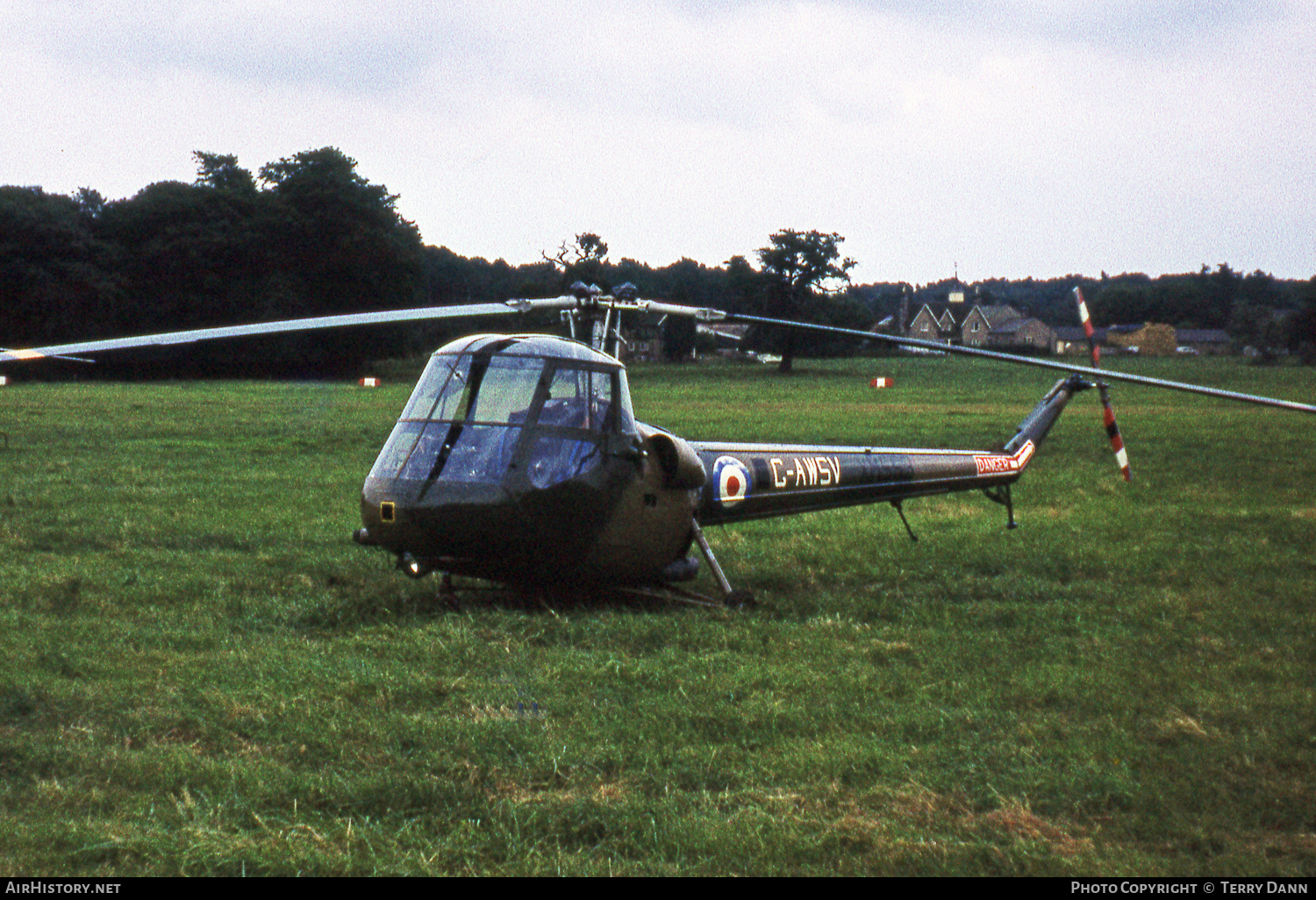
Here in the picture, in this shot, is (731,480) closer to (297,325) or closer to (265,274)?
(297,325)

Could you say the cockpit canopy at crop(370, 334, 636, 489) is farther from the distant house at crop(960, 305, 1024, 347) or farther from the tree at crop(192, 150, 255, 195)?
the tree at crop(192, 150, 255, 195)

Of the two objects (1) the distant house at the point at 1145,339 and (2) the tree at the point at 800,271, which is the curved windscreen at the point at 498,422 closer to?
(2) the tree at the point at 800,271

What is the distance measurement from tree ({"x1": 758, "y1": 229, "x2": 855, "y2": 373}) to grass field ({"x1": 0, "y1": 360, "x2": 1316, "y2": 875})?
64.6 metres

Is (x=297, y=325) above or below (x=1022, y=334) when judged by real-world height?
above

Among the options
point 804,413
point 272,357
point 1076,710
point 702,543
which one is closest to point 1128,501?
point 702,543

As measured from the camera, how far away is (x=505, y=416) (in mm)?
9133

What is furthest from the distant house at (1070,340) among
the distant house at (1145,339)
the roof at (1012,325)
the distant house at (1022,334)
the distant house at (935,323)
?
the distant house at (935,323)

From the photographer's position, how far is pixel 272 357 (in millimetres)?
64250

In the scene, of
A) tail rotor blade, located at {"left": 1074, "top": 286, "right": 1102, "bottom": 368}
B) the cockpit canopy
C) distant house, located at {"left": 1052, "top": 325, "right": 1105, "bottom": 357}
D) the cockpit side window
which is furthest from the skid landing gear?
distant house, located at {"left": 1052, "top": 325, "right": 1105, "bottom": 357}

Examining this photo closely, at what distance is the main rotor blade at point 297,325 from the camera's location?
23.9ft

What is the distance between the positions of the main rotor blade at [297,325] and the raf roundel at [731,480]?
1.98 meters

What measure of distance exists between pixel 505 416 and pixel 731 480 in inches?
99.5

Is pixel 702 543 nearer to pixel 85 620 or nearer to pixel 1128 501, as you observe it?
pixel 85 620

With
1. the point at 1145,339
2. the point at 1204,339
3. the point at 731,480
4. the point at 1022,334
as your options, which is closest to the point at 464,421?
the point at 731,480
